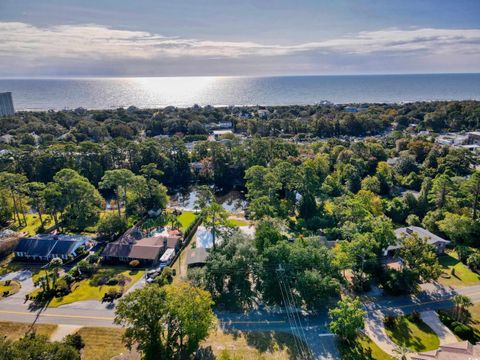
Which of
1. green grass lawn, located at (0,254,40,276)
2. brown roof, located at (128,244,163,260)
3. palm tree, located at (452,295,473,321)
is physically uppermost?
palm tree, located at (452,295,473,321)

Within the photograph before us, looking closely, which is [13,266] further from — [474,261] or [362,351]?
[474,261]

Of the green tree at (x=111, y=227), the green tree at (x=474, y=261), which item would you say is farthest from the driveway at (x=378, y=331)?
the green tree at (x=111, y=227)

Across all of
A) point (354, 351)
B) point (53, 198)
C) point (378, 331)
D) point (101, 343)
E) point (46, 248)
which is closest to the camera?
point (354, 351)

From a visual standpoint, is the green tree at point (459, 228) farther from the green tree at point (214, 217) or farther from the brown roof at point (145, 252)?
the brown roof at point (145, 252)

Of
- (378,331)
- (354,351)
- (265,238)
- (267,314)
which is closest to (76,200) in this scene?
(265,238)

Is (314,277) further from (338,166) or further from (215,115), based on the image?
(215,115)

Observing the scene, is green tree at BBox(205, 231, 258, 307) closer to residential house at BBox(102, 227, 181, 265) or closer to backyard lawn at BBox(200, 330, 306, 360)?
backyard lawn at BBox(200, 330, 306, 360)

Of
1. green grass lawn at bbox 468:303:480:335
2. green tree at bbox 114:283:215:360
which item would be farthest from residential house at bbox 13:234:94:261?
green grass lawn at bbox 468:303:480:335

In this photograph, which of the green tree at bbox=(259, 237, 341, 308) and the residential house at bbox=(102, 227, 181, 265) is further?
the residential house at bbox=(102, 227, 181, 265)
